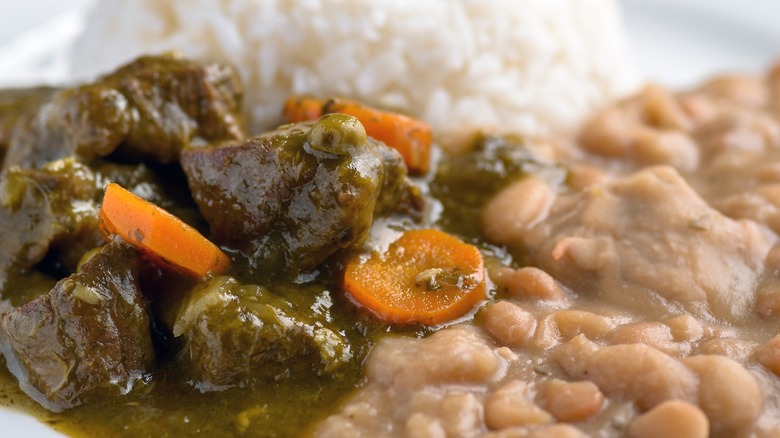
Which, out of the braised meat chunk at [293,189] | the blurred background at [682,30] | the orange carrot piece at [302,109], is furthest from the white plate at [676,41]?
the braised meat chunk at [293,189]

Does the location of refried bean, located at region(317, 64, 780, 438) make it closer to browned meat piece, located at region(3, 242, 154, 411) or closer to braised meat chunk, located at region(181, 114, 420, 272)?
braised meat chunk, located at region(181, 114, 420, 272)

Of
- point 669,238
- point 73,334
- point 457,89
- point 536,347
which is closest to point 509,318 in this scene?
point 536,347

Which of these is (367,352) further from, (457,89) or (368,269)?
(457,89)

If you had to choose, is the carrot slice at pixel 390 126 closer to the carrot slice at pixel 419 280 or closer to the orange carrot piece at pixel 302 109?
the orange carrot piece at pixel 302 109

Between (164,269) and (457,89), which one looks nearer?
(164,269)

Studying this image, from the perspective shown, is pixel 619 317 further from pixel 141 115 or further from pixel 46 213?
pixel 46 213

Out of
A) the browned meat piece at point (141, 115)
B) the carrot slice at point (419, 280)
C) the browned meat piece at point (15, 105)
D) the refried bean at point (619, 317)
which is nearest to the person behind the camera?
the refried bean at point (619, 317)
